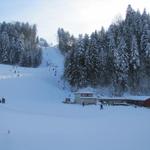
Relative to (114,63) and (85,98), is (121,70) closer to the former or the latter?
(114,63)

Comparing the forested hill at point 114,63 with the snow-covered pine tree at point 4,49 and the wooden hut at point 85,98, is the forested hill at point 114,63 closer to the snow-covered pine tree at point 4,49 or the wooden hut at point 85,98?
the wooden hut at point 85,98

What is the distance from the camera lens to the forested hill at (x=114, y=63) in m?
82.2

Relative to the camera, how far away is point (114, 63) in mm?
Answer: 82875

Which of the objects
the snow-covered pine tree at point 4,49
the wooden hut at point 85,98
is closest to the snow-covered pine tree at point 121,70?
the wooden hut at point 85,98

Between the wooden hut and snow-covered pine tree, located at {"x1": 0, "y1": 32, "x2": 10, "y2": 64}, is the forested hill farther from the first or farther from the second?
snow-covered pine tree, located at {"x1": 0, "y1": 32, "x2": 10, "y2": 64}

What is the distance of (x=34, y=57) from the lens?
5153 inches

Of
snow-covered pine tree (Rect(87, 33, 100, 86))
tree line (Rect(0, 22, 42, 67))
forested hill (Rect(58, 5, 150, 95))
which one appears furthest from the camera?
tree line (Rect(0, 22, 42, 67))

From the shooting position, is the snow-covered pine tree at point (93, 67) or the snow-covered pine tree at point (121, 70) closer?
the snow-covered pine tree at point (121, 70)

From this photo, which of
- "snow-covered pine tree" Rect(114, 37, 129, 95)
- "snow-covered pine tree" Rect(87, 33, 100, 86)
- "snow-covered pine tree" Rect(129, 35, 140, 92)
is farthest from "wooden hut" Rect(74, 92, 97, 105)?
"snow-covered pine tree" Rect(129, 35, 140, 92)

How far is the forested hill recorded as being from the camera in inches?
3238

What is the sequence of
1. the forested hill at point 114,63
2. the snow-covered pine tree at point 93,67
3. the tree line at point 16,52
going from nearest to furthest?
the forested hill at point 114,63, the snow-covered pine tree at point 93,67, the tree line at point 16,52

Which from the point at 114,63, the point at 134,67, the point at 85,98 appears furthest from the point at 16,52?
the point at 85,98

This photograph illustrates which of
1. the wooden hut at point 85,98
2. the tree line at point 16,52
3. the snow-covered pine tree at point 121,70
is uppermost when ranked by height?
the tree line at point 16,52

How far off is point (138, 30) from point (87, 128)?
6217 cm
